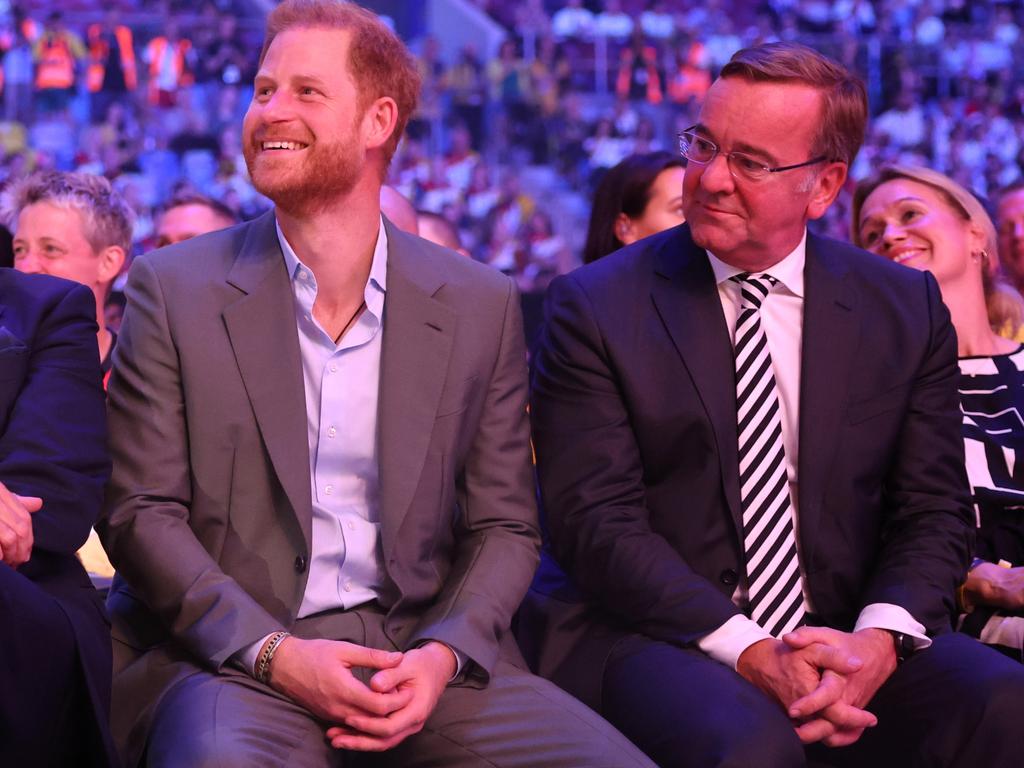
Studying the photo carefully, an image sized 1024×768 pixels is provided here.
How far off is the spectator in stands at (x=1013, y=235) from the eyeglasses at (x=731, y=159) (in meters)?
1.85

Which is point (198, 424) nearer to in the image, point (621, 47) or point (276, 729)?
point (276, 729)

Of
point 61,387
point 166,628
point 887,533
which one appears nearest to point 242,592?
point 166,628

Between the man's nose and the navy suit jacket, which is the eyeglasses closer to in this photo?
the navy suit jacket

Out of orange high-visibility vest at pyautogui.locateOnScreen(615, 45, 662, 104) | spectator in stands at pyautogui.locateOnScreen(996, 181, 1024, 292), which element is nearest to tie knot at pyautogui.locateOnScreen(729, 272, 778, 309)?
spectator in stands at pyautogui.locateOnScreen(996, 181, 1024, 292)

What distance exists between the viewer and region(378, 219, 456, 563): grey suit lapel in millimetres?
2324

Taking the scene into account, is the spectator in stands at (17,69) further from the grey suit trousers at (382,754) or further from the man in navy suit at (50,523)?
the grey suit trousers at (382,754)

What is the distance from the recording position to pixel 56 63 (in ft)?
36.8

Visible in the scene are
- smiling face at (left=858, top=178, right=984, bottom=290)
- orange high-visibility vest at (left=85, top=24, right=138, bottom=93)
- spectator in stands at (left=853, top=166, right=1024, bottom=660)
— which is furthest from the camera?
orange high-visibility vest at (left=85, top=24, right=138, bottom=93)

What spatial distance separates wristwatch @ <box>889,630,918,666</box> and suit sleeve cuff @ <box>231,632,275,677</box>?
114 cm

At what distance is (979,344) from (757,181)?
104cm

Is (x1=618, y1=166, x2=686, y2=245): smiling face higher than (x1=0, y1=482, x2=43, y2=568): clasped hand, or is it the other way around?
(x1=618, y1=166, x2=686, y2=245): smiling face

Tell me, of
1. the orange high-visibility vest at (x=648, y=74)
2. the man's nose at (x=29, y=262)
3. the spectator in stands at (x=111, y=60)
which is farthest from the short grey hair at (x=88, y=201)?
the orange high-visibility vest at (x=648, y=74)

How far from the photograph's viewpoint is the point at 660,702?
7.48 ft

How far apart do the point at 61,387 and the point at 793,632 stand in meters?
1.37
